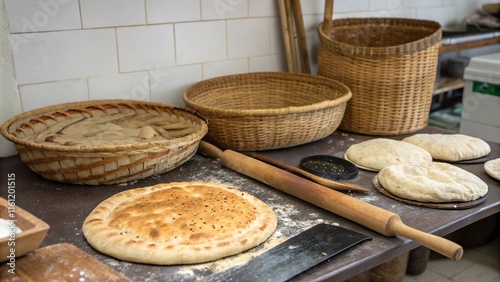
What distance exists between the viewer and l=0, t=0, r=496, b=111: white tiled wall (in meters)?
1.49

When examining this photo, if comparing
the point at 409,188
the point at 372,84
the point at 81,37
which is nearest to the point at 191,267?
the point at 409,188

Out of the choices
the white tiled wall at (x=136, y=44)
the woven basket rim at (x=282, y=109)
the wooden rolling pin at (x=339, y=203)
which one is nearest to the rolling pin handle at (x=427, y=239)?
the wooden rolling pin at (x=339, y=203)

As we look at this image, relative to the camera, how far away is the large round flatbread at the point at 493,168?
137 centimetres

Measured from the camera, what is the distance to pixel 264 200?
1239 mm

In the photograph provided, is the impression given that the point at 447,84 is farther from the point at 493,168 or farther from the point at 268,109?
the point at 268,109

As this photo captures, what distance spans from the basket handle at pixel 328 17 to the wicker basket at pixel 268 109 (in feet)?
0.76

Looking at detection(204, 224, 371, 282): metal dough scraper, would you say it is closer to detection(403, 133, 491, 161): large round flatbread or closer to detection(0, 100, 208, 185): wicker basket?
detection(0, 100, 208, 185): wicker basket

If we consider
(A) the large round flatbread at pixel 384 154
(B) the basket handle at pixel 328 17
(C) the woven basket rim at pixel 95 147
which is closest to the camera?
(C) the woven basket rim at pixel 95 147

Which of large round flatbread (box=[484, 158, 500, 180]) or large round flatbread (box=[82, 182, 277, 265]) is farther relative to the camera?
large round flatbread (box=[484, 158, 500, 180])

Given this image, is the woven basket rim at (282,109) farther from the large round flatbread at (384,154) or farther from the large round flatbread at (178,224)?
the large round flatbread at (178,224)

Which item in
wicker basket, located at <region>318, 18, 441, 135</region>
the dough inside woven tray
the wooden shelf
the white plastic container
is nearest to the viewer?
the dough inside woven tray

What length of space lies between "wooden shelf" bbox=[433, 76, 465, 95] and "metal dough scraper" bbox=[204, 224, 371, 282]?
1.62m

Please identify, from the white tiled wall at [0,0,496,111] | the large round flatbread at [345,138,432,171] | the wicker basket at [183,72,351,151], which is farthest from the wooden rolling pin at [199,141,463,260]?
the white tiled wall at [0,0,496,111]

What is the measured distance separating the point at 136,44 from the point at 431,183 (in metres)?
1.10
